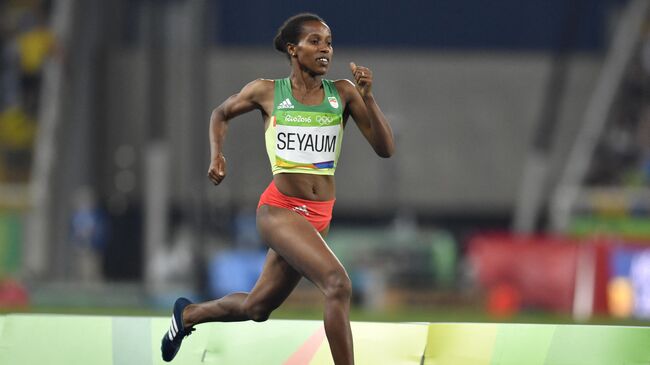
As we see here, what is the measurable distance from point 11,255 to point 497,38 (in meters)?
13.5

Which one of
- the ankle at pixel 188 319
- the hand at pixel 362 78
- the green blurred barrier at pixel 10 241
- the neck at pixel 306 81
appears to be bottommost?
the green blurred barrier at pixel 10 241

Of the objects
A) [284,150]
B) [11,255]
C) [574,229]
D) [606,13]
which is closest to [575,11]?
[574,229]

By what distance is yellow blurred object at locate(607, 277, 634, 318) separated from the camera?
19.7 meters

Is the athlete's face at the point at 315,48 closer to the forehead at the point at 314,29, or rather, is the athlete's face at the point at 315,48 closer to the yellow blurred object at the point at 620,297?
the forehead at the point at 314,29

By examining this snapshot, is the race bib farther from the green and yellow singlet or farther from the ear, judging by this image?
the ear

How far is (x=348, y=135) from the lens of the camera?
3400 centimetres

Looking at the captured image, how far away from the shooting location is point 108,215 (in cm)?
3359

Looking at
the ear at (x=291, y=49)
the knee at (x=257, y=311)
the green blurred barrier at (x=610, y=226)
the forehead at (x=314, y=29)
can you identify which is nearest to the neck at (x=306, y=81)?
the ear at (x=291, y=49)

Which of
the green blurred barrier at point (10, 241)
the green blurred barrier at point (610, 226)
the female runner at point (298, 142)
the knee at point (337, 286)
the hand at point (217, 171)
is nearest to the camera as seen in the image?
the knee at point (337, 286)

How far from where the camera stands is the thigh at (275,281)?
796cm

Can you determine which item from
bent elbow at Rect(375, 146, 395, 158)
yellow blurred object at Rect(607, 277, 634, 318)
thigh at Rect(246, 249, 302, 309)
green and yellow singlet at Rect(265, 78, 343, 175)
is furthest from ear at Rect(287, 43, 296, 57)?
yellow blurred object at Rect(607, 277, 634, 318)

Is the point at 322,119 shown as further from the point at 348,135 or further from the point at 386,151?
the point at 348,135

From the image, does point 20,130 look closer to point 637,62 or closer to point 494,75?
point 494,75

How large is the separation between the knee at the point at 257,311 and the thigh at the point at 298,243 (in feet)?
1.33
